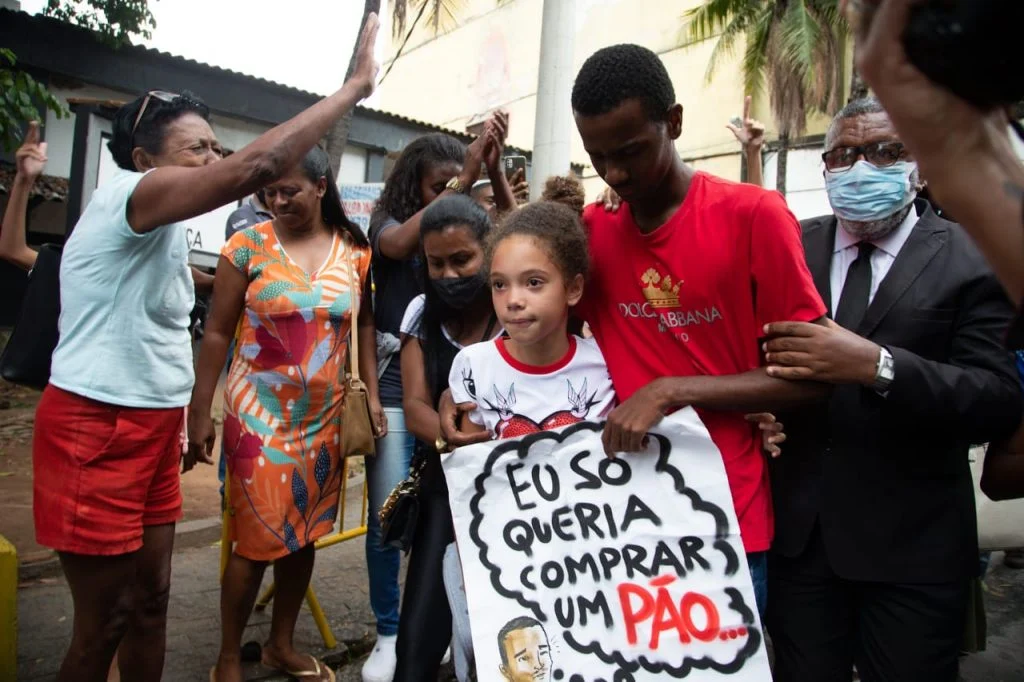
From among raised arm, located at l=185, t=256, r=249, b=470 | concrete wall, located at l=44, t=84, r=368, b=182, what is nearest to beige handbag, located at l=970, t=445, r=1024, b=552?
raised arm, located at l=185, t=256, r=249, b=470

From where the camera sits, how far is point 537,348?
2.33 metres

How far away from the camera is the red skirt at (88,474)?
2.42 metres

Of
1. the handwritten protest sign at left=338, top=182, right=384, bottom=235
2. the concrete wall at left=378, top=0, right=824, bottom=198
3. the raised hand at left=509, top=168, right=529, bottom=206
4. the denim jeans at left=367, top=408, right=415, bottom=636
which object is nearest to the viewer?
the denim jeans at left=367, top=408, right=415, bottom=636

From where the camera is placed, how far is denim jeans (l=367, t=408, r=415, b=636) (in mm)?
3475

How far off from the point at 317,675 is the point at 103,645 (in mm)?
1079

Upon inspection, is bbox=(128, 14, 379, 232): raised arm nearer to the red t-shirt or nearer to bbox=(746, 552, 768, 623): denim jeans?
the red t-shirt

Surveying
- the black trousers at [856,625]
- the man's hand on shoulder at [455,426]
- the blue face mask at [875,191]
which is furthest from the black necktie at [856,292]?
the man's hand on shoulder at [455,426]

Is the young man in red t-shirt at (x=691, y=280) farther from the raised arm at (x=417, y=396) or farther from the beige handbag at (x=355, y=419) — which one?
the beige handbag at (x=355, y=419)

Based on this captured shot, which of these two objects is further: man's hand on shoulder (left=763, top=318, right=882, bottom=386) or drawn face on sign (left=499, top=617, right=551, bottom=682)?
drawn face on sign (left=499, top=617, right=551, bottom=682)

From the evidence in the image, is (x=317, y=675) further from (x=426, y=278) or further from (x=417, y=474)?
(x=426, y=278)

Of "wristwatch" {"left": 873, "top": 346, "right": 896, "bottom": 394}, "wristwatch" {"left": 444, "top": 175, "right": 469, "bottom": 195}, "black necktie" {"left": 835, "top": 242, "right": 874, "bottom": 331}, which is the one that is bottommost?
"wristwatch" {"left": 873, "top": 346, "right": 896, "bottom": 394}

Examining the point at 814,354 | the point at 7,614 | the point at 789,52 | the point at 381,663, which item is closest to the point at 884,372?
the point at 814,354

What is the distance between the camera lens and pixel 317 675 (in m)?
3.38

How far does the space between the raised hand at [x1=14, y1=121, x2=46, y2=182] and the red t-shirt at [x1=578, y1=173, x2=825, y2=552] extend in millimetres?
2476
